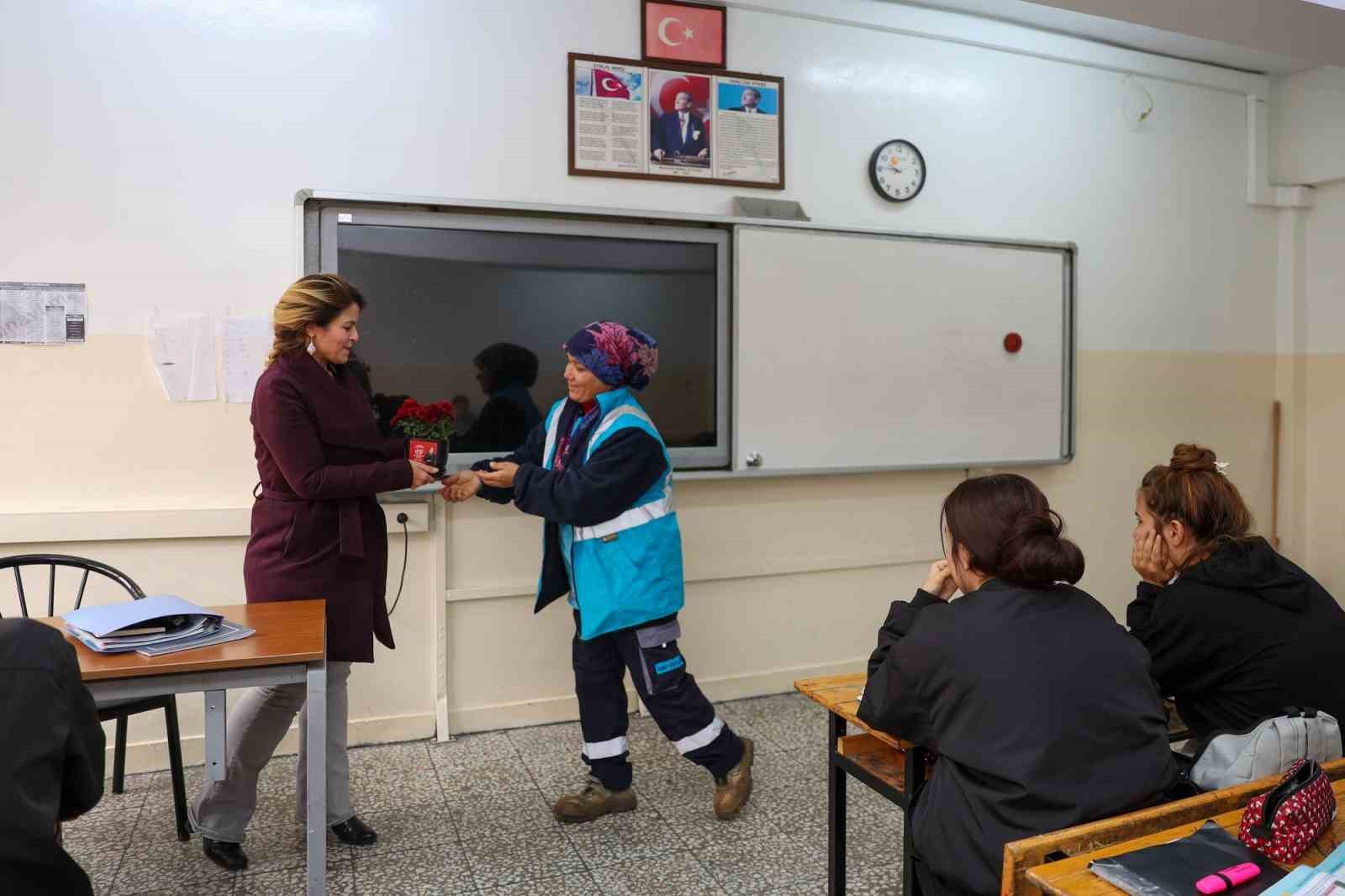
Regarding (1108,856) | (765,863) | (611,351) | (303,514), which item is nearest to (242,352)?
(303,514)

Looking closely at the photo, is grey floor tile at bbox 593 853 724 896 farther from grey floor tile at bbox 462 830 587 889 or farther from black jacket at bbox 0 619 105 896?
black jacket at bbox 0 619 105 896

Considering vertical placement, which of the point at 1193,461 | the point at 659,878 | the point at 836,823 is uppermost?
the point at 1193,461

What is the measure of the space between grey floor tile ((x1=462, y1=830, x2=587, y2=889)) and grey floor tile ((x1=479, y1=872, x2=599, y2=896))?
0.8 inches

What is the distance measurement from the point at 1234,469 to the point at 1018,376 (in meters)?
1.52

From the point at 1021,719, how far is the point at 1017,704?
24 millimetres

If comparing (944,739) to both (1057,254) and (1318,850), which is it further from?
(1057,254)

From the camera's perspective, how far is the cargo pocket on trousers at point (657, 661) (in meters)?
2.79

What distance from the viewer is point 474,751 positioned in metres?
3.40

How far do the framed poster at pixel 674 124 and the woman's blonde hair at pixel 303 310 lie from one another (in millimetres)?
1287

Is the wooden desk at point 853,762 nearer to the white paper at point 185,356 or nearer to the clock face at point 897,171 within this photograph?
the white paper at point 185,356

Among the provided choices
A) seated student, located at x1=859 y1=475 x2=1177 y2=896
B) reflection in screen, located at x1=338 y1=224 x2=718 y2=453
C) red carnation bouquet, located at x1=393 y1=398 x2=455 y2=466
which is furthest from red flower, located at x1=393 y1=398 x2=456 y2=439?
seated student, located at x1=859 y1=475 x2=1177 y2=896

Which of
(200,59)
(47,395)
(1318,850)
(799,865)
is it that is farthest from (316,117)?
(1318,850)

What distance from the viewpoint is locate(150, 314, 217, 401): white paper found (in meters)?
3.17

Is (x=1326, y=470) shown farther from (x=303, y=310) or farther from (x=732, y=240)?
(x=303, y=310)
